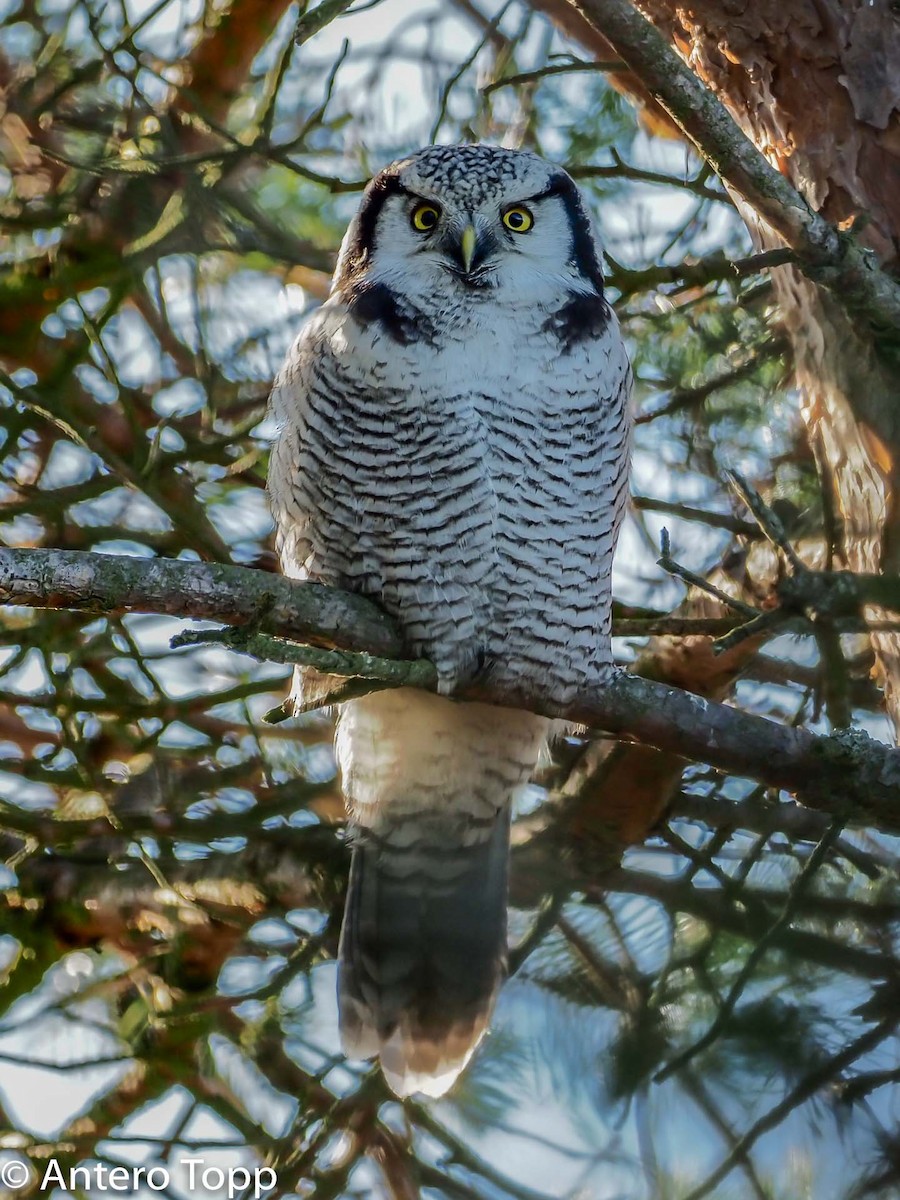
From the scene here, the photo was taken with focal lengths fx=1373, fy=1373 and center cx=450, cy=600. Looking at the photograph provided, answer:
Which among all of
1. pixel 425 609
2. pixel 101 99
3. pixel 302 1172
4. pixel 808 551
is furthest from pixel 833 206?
pixel 302 1172

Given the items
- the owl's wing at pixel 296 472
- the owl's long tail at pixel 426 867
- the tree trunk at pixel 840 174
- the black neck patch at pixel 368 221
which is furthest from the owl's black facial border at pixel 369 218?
the owl's long tail at pixel 426 867

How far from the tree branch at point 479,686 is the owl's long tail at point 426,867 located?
10.1 inches

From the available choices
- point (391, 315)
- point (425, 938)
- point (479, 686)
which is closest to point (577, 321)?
point (391, 315)

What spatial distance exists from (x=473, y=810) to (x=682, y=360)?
131 centimetres

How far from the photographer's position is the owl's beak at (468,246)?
9.94 ft

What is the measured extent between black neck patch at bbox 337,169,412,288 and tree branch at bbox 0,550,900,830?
0.88 metres

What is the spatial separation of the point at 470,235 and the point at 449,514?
64 cm

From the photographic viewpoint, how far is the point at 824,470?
326 cm

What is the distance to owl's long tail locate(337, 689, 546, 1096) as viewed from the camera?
3236 millimetres

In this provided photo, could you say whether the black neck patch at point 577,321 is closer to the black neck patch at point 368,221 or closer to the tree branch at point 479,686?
the black neck patch at point 368,221

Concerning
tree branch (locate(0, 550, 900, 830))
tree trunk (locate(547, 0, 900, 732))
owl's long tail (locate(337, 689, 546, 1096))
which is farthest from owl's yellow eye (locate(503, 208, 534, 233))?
owl's long tail (locate(337, 689, 546, 1096))

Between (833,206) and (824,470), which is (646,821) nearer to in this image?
(824,470)

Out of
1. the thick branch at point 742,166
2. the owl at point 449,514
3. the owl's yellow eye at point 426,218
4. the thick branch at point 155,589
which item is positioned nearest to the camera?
the thick branch at point 155,589

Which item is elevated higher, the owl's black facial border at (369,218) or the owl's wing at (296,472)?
the owl's black facial border at (369,218)
